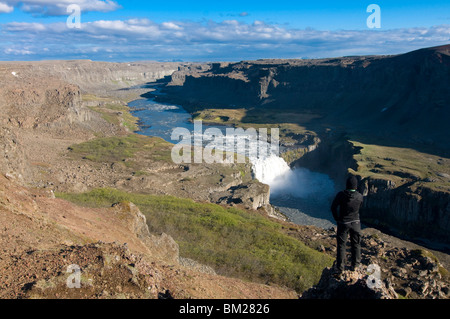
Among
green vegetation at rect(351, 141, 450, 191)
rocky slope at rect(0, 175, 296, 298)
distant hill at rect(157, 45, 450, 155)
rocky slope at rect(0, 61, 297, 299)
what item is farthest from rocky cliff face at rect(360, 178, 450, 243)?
rocky slope at rect(0, 175, 296, 298)

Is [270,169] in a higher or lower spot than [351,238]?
lower

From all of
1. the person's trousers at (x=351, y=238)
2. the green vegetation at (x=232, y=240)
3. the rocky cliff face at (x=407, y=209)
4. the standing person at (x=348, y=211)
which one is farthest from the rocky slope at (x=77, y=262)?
the rocky cliff face at (x=407, y=209)

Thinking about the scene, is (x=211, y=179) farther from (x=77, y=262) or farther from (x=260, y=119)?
(x=260, y=119)

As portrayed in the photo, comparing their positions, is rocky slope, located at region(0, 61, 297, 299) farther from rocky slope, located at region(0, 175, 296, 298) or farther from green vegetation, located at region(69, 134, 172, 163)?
green vegetation, located at region(69, 134, 172, 163)

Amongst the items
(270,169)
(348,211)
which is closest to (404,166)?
(270,169)

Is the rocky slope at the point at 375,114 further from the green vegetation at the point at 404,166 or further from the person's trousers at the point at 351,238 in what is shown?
the person's trousers at the point at 351,238
